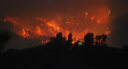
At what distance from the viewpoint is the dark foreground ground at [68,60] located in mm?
10055

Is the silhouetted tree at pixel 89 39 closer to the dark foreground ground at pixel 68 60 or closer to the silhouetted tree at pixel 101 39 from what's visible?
the silhouetted tree at pixel 101 39

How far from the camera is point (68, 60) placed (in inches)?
458

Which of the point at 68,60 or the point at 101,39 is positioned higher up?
the point at 101,39

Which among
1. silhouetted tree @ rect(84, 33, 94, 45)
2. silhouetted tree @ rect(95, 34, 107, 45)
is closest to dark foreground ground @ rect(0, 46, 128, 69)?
silhouetted tree @ rect(84, 33, 94, 45)

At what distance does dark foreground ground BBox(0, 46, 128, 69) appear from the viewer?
33.0ft

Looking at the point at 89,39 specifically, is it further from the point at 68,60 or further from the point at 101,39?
the point at 68,60

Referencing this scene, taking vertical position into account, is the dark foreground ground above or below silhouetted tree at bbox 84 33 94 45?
below

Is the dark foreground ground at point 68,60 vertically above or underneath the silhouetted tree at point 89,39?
underneath

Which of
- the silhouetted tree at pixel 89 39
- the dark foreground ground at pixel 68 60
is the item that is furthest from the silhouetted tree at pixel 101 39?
the dark foreground ground at pixel 68 60

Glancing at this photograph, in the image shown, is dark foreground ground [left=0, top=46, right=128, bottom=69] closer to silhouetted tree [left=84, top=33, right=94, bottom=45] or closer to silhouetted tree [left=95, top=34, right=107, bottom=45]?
silhouetted tree [left=84, top=33, right=94, bottom=45]

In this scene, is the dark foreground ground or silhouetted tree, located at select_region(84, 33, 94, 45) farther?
silhouetted tree, located at select_region(84, 33, 94, 45)

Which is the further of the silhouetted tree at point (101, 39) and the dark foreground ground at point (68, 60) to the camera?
the silhouetted tree at point (101, 39)

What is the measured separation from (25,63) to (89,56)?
827cm

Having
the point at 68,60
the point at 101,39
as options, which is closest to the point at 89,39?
the point at 101,39
